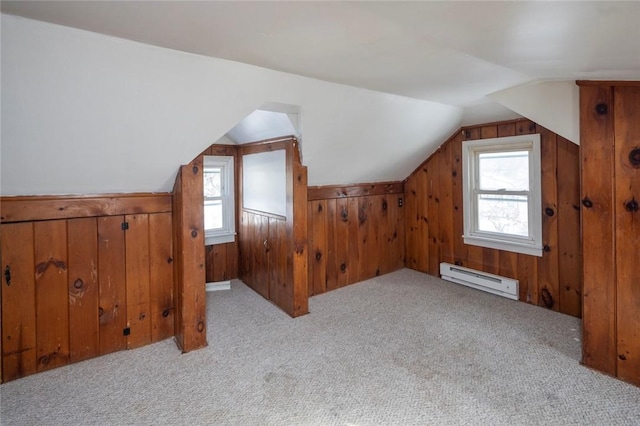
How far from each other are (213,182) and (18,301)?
2212 millimetres

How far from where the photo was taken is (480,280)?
12.4ft

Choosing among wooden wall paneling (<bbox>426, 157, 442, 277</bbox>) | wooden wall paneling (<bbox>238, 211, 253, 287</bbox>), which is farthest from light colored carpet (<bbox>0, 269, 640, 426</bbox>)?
wooden wall paneling (<bbox>426, 157, 442, 277</bbox>)

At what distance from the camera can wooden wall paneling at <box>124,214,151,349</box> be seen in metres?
2.67

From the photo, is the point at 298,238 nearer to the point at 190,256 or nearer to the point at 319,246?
the point at 319,246

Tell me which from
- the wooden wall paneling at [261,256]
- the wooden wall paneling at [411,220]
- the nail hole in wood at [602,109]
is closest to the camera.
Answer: the nail hole in wood at [602,109]

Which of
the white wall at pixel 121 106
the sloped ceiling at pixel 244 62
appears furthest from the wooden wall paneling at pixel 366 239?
the sloped ceiling at pixel 244 62

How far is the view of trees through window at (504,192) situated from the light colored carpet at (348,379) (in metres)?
0.92

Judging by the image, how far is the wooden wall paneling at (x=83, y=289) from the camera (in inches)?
97.0

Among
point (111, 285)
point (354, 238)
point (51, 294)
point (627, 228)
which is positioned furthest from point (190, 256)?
point (627, 228)

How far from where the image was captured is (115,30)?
1609 millimetres

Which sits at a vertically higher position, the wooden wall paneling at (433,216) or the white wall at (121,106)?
the white wall at (121,106)

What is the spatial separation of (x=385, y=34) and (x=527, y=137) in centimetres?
240

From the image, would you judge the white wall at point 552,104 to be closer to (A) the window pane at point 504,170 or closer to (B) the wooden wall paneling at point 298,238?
(A) the window pane at point 504,170

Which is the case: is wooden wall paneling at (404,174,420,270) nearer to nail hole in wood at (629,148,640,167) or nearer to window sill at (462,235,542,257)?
window sill at (462,235,542,257)
